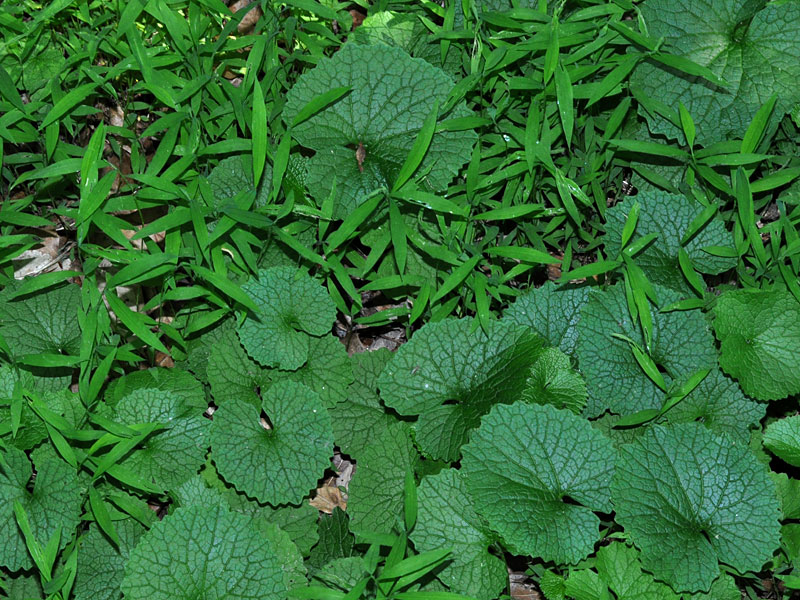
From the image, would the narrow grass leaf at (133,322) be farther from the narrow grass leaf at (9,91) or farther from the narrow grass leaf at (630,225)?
the narrow grass leaf at (630,225)

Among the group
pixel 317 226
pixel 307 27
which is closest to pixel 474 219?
pixel 317 226

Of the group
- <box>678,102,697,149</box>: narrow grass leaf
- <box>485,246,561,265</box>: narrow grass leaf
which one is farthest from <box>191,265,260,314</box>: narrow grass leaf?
<box>678,102,697,149</box>: narrow grass leaf

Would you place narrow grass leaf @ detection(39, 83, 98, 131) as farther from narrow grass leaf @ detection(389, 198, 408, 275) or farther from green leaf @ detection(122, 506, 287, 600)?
green leaf @ detection(122, 506, 287, 600)

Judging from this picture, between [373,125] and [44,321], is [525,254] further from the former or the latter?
[44,321]

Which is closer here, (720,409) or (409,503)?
(409,503)

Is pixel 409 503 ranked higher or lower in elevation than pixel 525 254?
lower

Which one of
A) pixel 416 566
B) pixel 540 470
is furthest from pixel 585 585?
pixel 416 566
